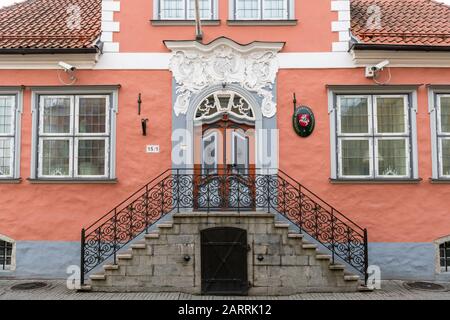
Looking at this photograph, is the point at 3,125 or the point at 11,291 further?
the point at 3,125

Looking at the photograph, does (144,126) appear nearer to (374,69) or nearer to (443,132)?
(374,69)

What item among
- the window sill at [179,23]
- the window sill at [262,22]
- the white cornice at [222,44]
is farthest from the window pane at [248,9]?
the white cornice at [222,44]

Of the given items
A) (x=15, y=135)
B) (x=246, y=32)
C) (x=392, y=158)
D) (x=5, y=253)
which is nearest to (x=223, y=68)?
(x=246, y=32)

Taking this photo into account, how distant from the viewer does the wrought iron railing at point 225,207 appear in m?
9.71

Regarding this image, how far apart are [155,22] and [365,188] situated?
22.1ft

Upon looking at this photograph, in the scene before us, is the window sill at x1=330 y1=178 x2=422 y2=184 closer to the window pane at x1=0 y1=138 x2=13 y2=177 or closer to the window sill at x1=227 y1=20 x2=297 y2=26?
the window sill at x1=227 y1=20 x2=297 y2=26

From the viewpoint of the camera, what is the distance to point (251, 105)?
34.8 feet

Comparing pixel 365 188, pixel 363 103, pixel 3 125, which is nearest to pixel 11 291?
pixel 3 125

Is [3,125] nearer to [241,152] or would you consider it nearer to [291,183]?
[241,152]

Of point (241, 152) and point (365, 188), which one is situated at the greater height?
point (241, 152)

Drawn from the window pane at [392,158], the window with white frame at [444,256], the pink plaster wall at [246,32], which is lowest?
the window with white frame at [444,256]

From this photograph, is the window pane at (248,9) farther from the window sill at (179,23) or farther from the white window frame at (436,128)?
the white window frame at (436,128)

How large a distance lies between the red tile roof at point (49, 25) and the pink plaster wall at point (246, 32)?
2.88 feet

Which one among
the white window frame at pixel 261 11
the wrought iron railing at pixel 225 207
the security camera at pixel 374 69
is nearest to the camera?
the wrought iron railing at pixel 225 207
